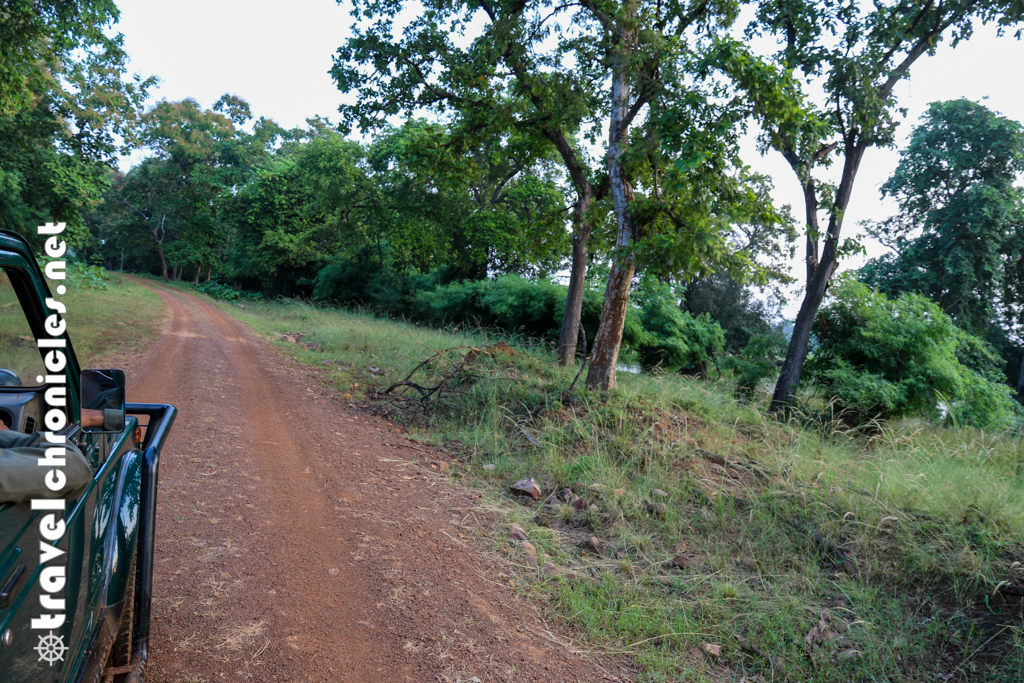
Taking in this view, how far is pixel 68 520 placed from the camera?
1.69 meters

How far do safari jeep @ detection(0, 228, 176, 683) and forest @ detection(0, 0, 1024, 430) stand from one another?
7.05m

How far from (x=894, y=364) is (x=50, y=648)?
515 inches

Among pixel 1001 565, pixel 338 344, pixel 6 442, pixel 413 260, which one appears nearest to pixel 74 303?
pixel 338 344

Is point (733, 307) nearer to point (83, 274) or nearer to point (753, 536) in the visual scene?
point (753, 536)

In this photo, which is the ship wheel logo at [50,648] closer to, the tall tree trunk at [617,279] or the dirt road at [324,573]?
the dirt road at [324,573]

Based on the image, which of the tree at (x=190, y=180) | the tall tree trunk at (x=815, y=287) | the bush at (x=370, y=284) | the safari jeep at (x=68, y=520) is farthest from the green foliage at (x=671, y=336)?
the tree at (x=190, y=180)

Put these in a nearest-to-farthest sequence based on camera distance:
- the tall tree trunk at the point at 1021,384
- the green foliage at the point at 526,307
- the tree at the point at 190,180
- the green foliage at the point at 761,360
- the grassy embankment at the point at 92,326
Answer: the grassy embankment at the point at 92,326, the green foliage at the point at 761,360, the green foliage at the point at 526,307, the tall tree trunk at the point at 1021,384, the tree at the point at 190,180

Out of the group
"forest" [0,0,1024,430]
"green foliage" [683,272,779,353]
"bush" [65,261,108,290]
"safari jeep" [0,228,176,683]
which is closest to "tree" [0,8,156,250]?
"forest" [0,0,1024,430]

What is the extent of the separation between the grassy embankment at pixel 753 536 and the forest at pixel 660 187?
1.88 meters

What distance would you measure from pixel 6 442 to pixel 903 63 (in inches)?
539

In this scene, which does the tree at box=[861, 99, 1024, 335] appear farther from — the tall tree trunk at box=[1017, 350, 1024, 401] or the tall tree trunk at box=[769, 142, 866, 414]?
the tall tree trunk at box=[769, 142, 866, 414]

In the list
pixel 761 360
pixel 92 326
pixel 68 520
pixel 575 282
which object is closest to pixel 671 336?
pixel 761 360

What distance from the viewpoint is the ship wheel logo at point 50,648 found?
1563 millimetres

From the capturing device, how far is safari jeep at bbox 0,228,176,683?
58.4 inches
